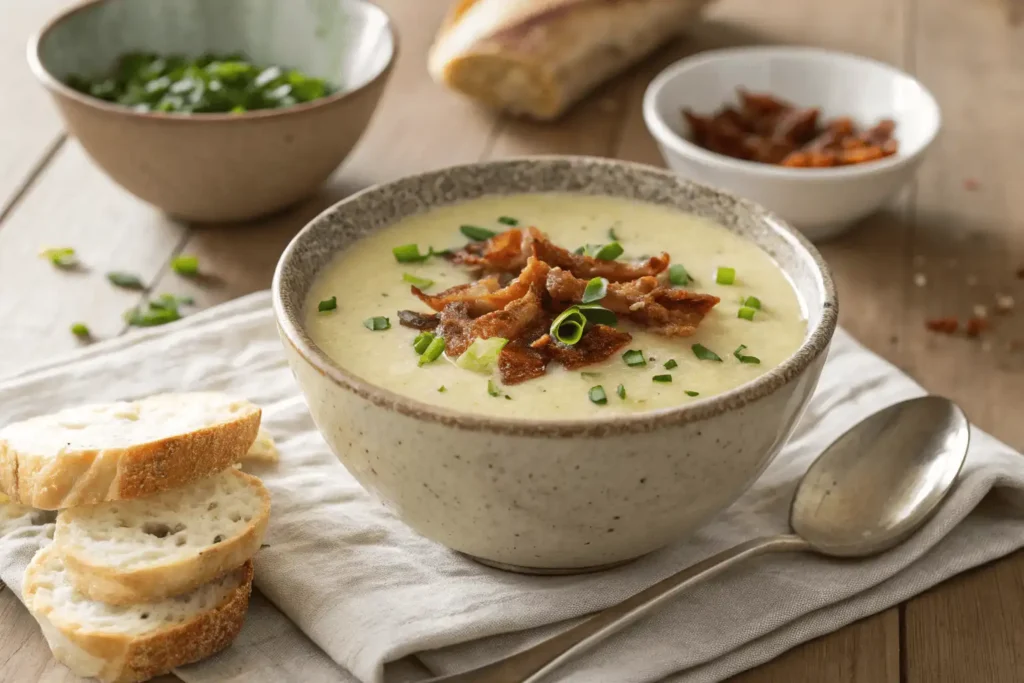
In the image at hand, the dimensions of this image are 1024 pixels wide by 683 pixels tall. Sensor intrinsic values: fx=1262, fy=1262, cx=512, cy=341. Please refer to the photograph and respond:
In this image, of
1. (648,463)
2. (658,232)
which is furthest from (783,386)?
(658,232)

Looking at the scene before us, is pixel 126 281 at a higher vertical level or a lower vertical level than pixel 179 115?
lower

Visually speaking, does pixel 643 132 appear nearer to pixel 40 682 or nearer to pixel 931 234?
pixel 931 234

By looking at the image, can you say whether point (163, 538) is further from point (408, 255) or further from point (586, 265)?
point (586, 265)

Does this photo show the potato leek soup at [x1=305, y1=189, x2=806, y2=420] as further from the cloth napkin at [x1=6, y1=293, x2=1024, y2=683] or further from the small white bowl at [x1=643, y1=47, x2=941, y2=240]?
the small white bowl at [x1=643, y1=47, x2=941, y2=240]

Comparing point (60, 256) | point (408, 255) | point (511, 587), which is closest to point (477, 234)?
point (408, 255)

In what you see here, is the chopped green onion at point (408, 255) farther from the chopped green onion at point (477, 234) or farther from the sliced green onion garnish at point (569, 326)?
the sliced green onion garnish at point (569, 326)

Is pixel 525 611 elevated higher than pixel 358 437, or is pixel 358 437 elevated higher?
pixel 358 437
